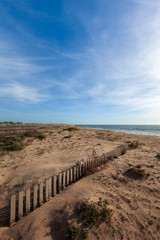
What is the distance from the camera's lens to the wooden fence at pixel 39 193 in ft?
12.3

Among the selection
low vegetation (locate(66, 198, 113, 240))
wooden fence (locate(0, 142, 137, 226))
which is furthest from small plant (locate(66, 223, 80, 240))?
wooden fence (locate(0, 142, 137, 226))

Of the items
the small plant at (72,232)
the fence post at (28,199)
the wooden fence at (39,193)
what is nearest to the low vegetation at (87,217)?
the small plant at (72,232)

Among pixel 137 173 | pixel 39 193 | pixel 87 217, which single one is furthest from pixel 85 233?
pixel 137 173

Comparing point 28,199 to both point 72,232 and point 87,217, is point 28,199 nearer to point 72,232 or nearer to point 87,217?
point 72,232

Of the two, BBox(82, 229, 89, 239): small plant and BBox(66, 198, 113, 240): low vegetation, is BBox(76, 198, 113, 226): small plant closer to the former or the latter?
BBox(66, 198, 113, 240): low vegetation

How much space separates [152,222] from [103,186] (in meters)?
2.07

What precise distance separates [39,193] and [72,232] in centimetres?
170

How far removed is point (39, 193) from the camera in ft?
14.3

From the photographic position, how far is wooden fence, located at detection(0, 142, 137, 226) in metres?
3.76

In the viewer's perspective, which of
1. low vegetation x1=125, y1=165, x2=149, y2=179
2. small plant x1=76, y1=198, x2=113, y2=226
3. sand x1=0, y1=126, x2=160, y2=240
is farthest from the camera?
low vegetation x1=125, y1=165, x2=149, y2=179

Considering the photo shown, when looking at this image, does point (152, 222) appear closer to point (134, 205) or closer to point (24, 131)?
point (134, 205)

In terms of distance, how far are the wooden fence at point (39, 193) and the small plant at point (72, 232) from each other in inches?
60.2

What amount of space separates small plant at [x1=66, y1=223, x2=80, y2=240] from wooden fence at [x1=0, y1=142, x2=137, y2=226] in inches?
60.2

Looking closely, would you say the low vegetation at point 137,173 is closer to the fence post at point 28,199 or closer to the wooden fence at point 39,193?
the wooden fence at point 39,193
